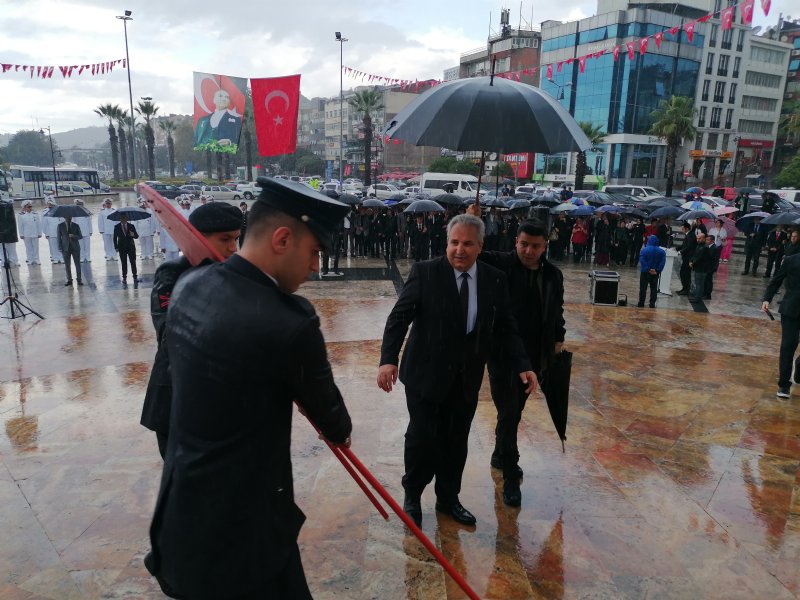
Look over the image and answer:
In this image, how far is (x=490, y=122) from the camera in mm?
4023

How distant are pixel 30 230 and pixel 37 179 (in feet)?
105

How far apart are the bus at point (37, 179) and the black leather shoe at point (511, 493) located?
46420mm

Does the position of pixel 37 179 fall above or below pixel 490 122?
below

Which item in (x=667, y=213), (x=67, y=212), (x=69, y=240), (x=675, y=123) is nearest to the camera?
(x=67, y=212)

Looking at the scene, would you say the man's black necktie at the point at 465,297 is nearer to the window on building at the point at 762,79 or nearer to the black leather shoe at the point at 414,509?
the black leather shoe at the point at 414,509

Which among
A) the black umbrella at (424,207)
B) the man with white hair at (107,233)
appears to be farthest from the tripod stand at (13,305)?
the black umbrella at (424,207)

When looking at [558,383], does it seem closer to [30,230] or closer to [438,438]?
[438,438]

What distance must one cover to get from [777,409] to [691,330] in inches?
136

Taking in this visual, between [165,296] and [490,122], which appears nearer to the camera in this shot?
[165,296]

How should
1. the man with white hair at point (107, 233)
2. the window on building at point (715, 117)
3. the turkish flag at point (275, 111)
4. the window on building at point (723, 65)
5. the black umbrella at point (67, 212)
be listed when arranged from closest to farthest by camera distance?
1. the turkish flag at point (275, 111)
2. the black umbrella at point (67, 212)
3. the man with white hair at point (107, 233)
4. the window on building at point (723, 65)
5. the window on building at point (715, 117)

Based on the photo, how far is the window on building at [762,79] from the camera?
62.1 meters

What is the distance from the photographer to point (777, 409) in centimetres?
561

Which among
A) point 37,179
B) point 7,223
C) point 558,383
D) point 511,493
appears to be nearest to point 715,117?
point 37,179

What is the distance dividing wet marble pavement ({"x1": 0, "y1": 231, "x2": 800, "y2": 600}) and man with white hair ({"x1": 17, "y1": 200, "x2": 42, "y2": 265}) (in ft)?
31.1
